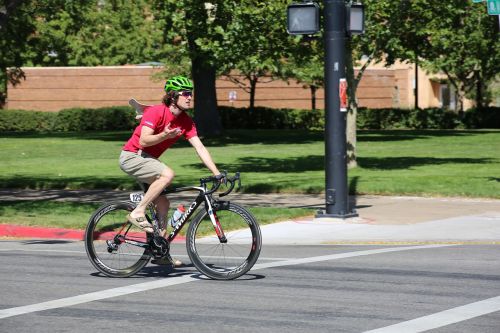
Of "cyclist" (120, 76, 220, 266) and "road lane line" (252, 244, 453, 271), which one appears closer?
"cyclist" (120, 76, 220, 266)

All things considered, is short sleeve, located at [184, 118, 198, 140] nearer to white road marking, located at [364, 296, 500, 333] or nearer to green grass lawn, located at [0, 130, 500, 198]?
white road marking, located at [364, 296, 500, 333]

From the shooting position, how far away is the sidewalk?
45.8 ft

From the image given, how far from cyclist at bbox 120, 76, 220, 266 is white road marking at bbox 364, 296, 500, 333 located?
2796 millimetres

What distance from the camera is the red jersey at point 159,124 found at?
1023 cm

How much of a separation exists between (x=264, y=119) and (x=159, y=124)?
4978 centimetres

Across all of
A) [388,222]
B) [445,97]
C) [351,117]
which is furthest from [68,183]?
[445,97]

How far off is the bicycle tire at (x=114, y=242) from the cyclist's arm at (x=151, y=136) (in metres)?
0.70

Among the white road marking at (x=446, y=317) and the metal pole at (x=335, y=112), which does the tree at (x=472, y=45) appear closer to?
the metal pole at (x=335, y=112)

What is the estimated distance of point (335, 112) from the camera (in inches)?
615

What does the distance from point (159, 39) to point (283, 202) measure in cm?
4558

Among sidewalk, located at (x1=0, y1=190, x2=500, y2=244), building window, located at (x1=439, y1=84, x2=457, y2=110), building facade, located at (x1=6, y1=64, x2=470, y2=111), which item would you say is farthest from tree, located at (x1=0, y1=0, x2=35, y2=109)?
building window, located at (x1=439, y1=84, x2=457, y2=110)

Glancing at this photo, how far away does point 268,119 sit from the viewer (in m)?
60.1

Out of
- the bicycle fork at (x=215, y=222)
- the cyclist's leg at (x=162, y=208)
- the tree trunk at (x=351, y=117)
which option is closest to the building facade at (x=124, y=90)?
the tree trunk at (x=351, y=117)

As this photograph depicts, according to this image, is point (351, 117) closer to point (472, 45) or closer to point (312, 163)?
point (312, 163)
